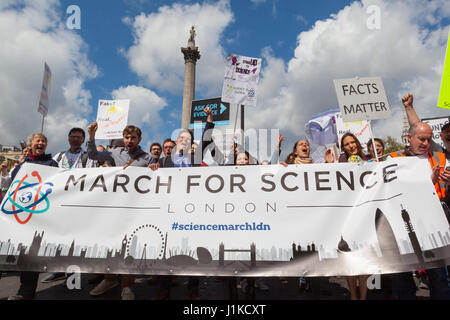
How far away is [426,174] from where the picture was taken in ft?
8.74

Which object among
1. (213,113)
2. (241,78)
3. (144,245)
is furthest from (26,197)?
(213,113)

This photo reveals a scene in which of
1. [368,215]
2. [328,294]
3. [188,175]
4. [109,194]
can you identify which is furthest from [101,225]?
[328,294]

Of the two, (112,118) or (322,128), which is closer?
(322,128)

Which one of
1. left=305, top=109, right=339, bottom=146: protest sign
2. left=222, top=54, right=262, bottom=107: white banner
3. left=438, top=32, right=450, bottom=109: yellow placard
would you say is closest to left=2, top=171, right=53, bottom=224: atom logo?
left=222, top=54, right=262, bottom=107: white banner

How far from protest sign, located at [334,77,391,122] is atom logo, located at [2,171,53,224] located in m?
4.16

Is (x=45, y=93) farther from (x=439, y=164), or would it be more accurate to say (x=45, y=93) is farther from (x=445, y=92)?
(x=445, y=92)

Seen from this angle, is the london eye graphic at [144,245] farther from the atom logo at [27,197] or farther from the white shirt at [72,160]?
the white shirt at [72,160]

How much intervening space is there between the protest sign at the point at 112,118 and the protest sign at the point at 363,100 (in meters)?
5.47

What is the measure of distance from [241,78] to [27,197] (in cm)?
470

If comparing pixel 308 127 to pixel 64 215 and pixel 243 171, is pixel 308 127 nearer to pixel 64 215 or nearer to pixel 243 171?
pixel 243 171

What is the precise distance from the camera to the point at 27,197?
3.05 metres

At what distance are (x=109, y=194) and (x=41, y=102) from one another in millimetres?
3427

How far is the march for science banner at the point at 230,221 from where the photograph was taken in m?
2.55

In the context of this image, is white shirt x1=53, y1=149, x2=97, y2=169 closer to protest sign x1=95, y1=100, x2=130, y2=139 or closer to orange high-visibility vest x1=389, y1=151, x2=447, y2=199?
protest sign x1=95, y1=100, x2=130, y2=139
